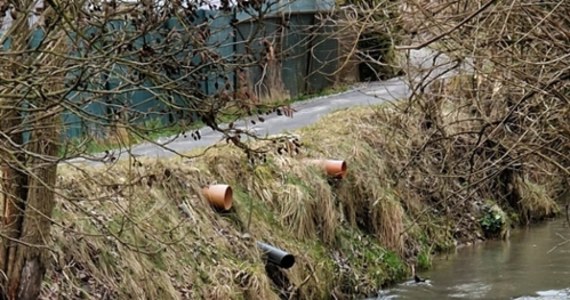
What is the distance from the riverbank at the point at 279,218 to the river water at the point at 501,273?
30cm

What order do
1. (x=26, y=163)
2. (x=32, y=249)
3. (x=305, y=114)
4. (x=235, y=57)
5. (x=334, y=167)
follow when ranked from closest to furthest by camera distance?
(x=235, y=57) < (x=26, y=163) < (x=32, y=249) < (x=334, y=167) < (x=305, y=114)

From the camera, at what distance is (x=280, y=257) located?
1038 centimetres

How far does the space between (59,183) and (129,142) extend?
216 centimetres

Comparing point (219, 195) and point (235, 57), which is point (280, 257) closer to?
point (219, 195)

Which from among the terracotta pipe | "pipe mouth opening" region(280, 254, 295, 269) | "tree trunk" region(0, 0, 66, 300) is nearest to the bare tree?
"tree trunk" region(0, 0, 66, 300)

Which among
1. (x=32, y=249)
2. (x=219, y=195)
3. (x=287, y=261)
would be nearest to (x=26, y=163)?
(x=32, y=249)

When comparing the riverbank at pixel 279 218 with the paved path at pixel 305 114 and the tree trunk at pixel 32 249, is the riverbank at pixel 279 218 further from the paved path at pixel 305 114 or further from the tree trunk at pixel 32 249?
the paved path at pixel 305 114

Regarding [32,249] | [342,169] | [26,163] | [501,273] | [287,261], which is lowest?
[501,273]

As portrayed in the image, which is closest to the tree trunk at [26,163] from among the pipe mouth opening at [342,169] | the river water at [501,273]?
the river water at [501,273]

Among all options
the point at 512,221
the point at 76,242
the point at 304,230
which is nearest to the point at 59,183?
the point at 76,242

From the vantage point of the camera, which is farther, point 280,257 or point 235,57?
point 280,257

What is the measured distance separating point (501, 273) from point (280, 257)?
3.48 meters

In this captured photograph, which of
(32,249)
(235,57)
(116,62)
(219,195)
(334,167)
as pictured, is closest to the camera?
(116,62)

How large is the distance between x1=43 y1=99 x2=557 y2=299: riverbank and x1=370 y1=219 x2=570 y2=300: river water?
12.0 inches
